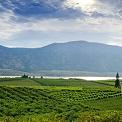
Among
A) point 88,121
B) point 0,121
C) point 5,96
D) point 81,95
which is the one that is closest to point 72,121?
point 88,121

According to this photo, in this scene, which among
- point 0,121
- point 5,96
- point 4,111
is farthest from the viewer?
point 5,96

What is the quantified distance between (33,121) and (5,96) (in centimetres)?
4555

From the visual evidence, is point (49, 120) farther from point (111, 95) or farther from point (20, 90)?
point (111, 95)

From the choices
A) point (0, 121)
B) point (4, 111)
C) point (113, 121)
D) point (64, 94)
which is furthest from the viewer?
point (64, 94)

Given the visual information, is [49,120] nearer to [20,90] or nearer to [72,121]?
[72,121]

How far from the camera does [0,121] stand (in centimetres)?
3512

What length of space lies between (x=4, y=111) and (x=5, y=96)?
1083 inches

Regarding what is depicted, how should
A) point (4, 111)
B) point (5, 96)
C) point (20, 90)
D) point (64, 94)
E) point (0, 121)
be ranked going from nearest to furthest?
point (0, 121) < point (4, 111) < point (5, 96) < point (20, 90) < point (64, 94)

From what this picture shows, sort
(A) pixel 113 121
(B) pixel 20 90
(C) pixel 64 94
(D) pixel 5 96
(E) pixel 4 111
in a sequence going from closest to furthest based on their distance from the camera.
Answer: (A) pixel 113 121, (E) pixel 4 111, (D) pixel 5 96, (B) pixel 20 90, (C) pixel 64 94

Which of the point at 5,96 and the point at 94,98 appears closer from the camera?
the point at 5,96

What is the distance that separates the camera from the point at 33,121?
121ft

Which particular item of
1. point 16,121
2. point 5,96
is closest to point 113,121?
point 16,121

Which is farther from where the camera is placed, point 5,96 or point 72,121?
point 5,96

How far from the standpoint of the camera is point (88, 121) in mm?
35906
